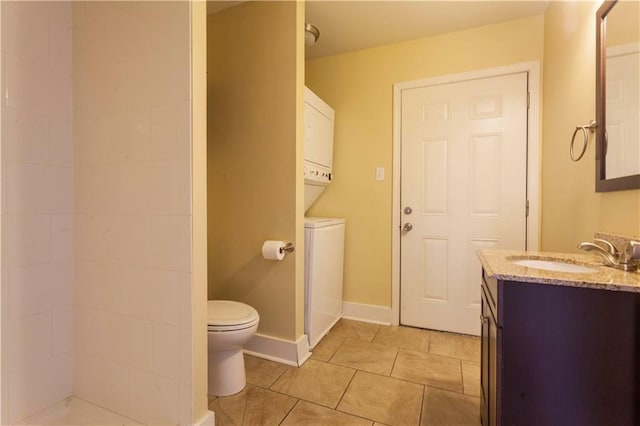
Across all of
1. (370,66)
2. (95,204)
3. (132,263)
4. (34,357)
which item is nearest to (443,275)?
(370,66)

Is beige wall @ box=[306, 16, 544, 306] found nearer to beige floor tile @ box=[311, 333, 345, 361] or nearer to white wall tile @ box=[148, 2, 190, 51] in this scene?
beige floor tile @ box=[311, 333, 345, 361]

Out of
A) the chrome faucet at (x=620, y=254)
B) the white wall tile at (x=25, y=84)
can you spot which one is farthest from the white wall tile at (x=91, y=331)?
the chrome faucet at (x=620, y=254)

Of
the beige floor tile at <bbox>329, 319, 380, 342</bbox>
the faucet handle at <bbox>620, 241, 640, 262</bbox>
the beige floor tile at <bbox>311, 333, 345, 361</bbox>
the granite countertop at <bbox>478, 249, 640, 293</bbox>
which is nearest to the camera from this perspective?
A: the granite countertop at <bbox>478, 249, 640, 293</bbox>

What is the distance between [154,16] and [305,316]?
1.78m

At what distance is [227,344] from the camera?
1479 mm

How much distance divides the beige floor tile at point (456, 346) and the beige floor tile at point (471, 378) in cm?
8

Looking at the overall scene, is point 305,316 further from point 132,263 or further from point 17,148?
point 17,148

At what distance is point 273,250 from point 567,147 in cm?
178

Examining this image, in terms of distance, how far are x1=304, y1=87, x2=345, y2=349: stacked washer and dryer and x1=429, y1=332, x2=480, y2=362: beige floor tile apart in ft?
2.55

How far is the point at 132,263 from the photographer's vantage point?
1248mm

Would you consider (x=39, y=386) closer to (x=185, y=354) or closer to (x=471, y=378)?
(x=185, y=354)

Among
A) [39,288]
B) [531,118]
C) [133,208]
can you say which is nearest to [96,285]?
[39,288]

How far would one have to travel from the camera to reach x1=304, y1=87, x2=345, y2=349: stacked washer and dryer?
2006 millimetres

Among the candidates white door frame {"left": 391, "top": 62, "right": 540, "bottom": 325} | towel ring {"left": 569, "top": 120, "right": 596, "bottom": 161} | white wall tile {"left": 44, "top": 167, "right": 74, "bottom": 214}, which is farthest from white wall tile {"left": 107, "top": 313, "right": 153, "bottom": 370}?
white door frame {"left": 391, "top": 62, "right": 540, "bottom": 325}
